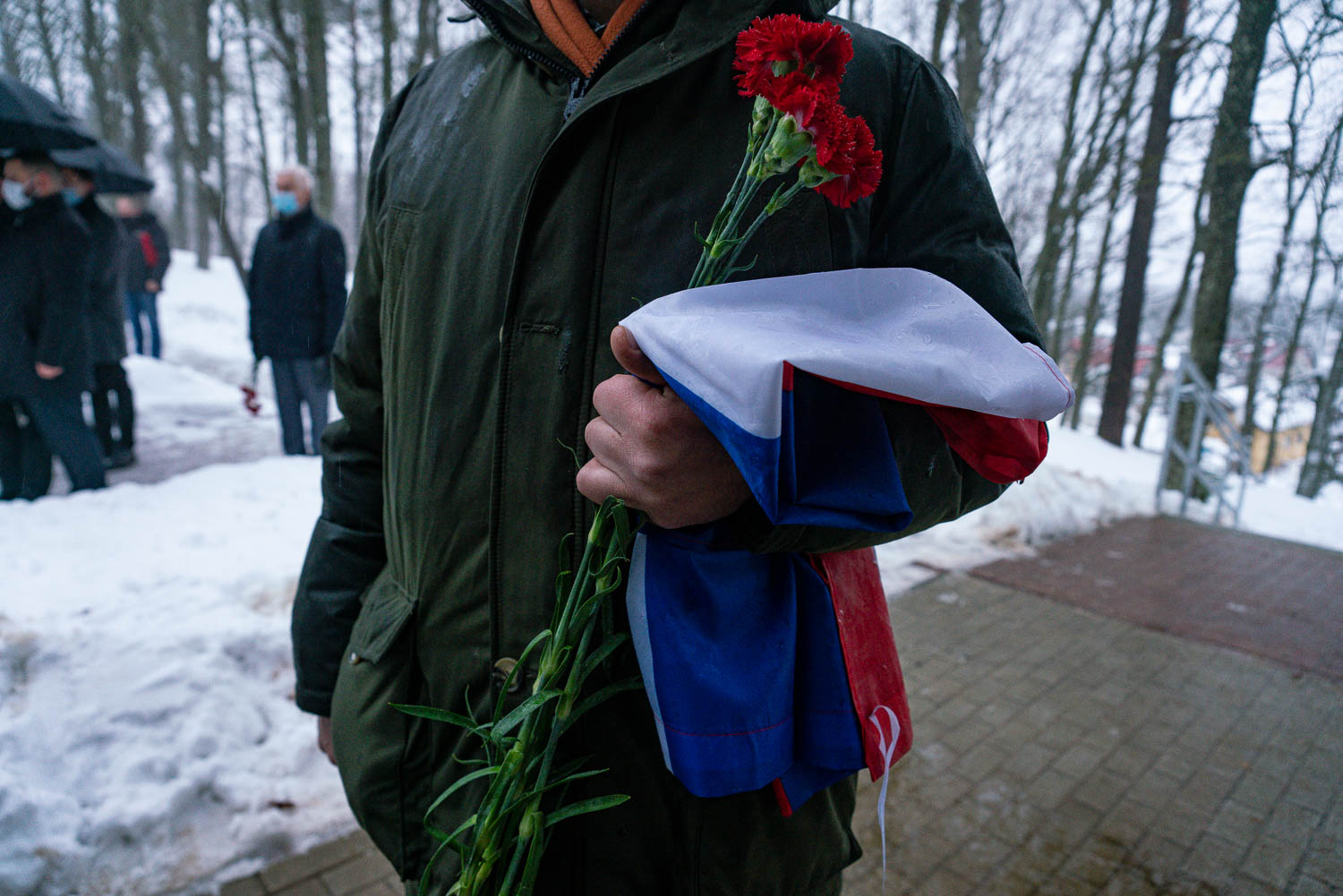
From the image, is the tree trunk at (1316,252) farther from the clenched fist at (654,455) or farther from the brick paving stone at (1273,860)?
the clenched fist at (654,455)

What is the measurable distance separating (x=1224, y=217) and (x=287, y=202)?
32.7ft

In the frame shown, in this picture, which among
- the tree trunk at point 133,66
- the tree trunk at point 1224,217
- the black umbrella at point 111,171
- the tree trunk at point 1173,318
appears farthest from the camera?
the tree trunk at point 133,66

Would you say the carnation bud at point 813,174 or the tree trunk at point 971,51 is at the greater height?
the tree trunk at point 971,51

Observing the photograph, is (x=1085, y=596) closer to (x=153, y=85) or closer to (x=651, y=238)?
(x=651, y=238)

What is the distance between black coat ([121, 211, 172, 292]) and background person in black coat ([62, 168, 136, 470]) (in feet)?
18.6

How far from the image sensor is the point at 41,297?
18.0 ft

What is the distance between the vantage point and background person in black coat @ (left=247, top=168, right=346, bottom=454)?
6.63 metres

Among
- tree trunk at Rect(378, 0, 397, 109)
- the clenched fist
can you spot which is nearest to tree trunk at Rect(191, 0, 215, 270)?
tree trunk at Rect(378, 0, 397, 109)

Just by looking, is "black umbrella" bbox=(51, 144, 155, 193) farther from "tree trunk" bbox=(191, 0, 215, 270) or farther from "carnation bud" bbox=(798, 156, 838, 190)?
"carnation bud" bbox=(798, 156, 838, 190)

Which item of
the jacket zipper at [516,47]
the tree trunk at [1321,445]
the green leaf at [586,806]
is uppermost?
the jacket zipper at [516,47]

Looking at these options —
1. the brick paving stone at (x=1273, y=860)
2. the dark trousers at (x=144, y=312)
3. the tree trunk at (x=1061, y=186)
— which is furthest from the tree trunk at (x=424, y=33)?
the brick paving stone at (x=1273, y=860)

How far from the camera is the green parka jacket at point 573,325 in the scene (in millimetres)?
1093

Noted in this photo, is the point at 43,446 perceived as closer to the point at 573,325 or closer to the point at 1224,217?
the point at 573,325

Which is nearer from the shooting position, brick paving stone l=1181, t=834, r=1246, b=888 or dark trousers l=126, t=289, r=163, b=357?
brick paving stone l=1181, t=834, r=1246, b=888
